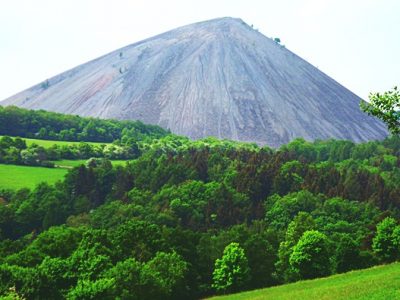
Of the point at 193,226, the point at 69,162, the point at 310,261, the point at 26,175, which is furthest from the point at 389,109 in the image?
the point at 69,162

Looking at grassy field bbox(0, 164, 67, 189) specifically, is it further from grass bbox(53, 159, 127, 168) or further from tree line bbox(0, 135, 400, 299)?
grass bbox(53, 159, 127, 168)

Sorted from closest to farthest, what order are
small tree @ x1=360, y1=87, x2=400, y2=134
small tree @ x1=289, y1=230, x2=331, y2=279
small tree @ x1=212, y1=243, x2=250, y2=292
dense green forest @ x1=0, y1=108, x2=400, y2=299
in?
small tree @ x1=360, y1=87, x2=400, y2=134
dense green forest @ x1=0, y1=108, x2=400, y2=299
small tree @ x1=289, y1=230, x2=331, y2=279
small tree @ x1=212, y1=243, x2=250, y2=292

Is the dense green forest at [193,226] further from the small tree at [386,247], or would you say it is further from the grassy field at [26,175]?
the grassy field at [26,175]

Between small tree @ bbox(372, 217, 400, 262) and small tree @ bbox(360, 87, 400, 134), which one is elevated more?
small tree @ bbox(360, 87, 400, 134)

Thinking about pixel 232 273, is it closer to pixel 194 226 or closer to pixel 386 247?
pixel 386 247

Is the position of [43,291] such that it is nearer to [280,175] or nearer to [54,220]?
[54,220]

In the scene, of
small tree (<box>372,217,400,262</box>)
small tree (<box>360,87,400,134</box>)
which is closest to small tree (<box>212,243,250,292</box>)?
small tree (<box>372,217,400,262</box>)

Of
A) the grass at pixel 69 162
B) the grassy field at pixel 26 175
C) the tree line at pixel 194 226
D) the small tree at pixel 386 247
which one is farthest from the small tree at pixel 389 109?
the grass at pixel 69 162
